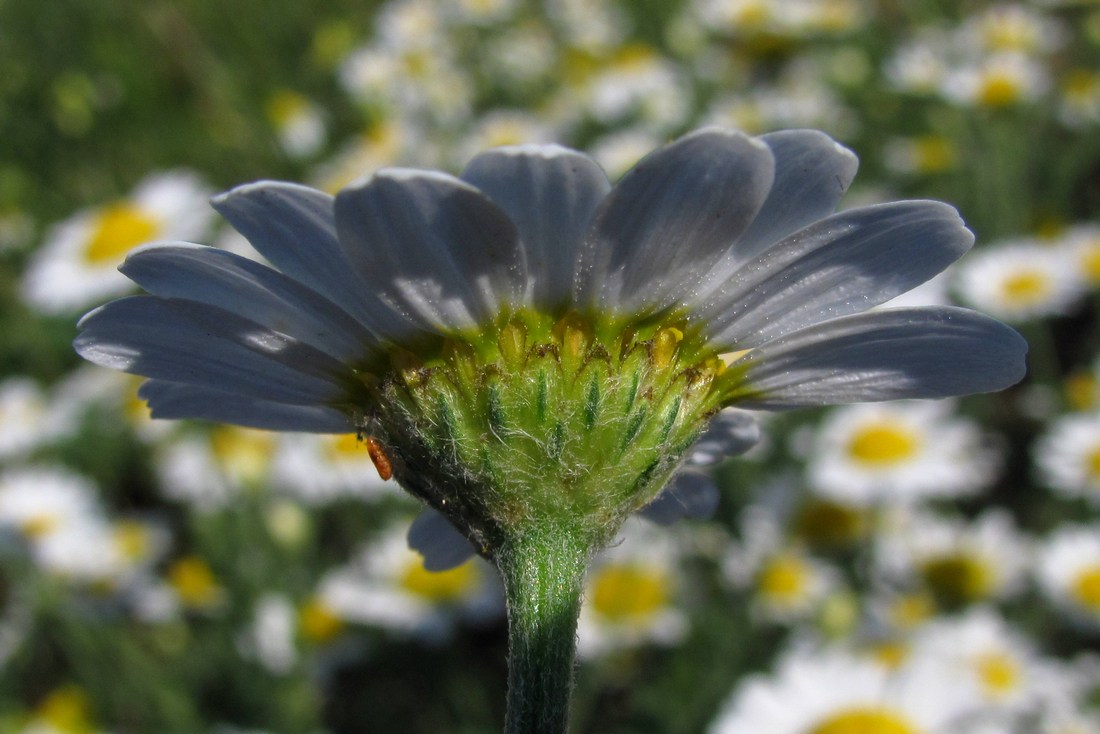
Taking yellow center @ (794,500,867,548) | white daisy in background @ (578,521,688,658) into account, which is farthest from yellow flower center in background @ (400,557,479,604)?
yellow center @ (794,500,867,548)

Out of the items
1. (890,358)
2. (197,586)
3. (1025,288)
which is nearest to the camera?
(890,358)

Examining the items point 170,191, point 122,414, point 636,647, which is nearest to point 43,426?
point 122,414

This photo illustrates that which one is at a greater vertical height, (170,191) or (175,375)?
(170,191)

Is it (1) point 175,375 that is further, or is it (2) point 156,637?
(2) point 156,637

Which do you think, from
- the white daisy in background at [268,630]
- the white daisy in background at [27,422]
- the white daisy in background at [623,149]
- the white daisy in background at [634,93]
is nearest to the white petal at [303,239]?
the white daisy in background at [268,630]

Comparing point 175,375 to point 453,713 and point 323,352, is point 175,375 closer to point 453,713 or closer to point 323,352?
point 323,352

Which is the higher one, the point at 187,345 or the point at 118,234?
the point at 118,234

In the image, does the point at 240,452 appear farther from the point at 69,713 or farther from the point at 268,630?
the point at 69,713

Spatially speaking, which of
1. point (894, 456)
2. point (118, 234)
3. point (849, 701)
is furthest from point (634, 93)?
point (849, 701)
